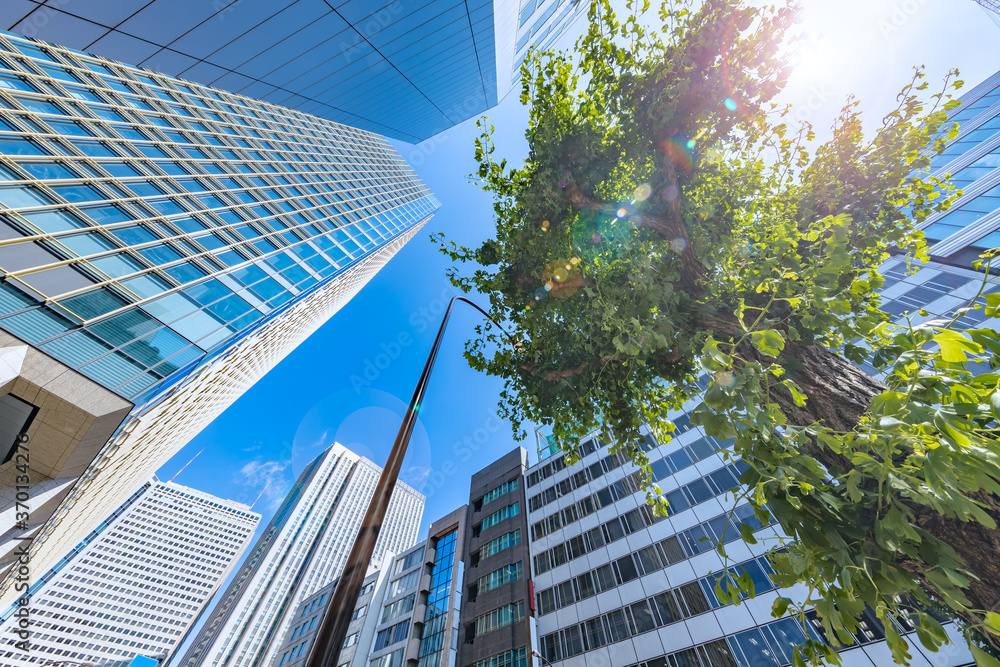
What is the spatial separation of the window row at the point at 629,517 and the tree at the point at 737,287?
1357cm

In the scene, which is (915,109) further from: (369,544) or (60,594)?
(60,594)

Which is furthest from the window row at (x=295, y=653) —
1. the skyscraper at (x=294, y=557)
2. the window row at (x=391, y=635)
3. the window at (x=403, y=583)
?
the skyscraper at (x=294, y=557)

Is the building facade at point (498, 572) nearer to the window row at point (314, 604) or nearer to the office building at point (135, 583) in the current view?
the window row at point (314, 604)

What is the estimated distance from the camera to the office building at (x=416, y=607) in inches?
1039

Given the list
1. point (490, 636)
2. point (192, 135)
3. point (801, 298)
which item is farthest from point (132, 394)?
point (490, 636)

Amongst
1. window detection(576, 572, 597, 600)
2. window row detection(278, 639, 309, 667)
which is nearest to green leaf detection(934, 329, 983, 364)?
window detection(576, 572, 597, 600)

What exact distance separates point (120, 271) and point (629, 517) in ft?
84.4

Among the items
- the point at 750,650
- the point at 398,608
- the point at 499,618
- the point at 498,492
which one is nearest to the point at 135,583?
the point at 398,608

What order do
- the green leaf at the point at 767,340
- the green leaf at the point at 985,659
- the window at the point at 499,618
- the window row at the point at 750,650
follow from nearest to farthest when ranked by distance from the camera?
the green leaf at the point at 985,659, the green leaf at the point at 767,340, the window row at the point at 750,650, the window at the point at 499,618

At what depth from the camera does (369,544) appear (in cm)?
220

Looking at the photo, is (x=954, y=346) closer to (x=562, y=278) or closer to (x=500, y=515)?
(x=562, y=278)

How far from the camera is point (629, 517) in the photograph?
2127 centimetres

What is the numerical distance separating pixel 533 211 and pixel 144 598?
16513 centimetres

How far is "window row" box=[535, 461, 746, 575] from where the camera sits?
62.2ft
